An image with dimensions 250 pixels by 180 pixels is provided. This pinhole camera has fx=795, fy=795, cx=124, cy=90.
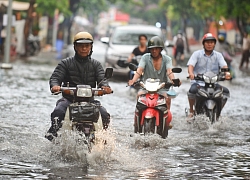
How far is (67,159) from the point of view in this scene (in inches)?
352

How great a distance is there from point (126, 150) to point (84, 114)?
147cm

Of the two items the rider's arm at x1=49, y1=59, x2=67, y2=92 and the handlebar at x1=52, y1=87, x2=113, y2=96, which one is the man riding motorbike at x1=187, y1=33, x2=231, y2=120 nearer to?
the rider's arm at x1=49, y1=59, x2=67, y2=92

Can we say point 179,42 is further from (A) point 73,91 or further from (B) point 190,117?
(A) point 73,91

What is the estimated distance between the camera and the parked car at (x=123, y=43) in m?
23.6

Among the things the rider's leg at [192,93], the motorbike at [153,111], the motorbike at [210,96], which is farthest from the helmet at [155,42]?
the rider's leg at [192,93]

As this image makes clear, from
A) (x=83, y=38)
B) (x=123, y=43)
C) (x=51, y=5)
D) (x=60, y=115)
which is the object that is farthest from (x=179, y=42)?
(x=60, y=115)

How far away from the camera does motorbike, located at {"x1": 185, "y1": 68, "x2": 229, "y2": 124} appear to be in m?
12.5

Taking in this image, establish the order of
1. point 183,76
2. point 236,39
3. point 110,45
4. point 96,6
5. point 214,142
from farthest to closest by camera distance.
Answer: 1. point 96,6
2. point 236,39
3. point 183,76
4. point 110,45
5. point 214,142

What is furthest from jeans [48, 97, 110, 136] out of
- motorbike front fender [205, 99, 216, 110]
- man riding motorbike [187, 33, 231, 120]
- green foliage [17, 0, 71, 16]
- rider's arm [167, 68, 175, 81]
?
green foliage [17, 0, 71, 16]

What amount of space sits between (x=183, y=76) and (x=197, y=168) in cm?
1791

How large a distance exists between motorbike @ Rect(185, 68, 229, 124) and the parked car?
10633 millimetres

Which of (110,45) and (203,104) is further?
(110,45)

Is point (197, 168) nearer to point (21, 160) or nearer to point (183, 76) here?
point (21, 160)

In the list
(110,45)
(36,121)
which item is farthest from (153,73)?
(110,45)
